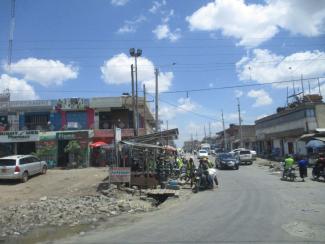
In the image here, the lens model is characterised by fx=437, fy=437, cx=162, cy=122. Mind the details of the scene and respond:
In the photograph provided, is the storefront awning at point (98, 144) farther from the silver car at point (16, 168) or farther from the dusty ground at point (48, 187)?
the silver car at point (16, 168)

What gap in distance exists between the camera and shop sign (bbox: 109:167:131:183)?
22797 mm

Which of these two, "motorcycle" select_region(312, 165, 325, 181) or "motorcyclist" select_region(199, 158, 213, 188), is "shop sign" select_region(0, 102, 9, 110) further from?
"motorcycle" select_region(312, 165, 325, 181)

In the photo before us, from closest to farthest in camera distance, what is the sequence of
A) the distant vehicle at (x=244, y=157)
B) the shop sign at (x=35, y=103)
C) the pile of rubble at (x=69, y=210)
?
1. the pile of rubble at (x=69, y=210)
2. the shop sign at (x=35, y=103)
3. the distant vehicle at (x=244, y=157)

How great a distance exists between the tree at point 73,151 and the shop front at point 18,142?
12.7 ft

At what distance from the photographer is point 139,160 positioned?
87.9 feet

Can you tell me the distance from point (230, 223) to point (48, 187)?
16.2m

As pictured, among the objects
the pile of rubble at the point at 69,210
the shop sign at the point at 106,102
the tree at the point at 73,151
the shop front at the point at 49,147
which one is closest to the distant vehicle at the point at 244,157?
the shop sign at the point at 106,102

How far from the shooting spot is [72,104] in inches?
1777

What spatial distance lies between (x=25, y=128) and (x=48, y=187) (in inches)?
853

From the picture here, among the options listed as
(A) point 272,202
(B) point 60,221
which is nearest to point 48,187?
(B) point 60,221

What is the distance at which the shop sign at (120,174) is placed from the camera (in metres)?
22.8

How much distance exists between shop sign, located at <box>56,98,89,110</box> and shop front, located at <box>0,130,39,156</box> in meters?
3.89

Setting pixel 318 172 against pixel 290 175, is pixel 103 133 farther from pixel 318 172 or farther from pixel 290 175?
pixel 318 172

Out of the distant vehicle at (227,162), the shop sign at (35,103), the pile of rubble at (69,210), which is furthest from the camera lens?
the shop sign at (35,103)
